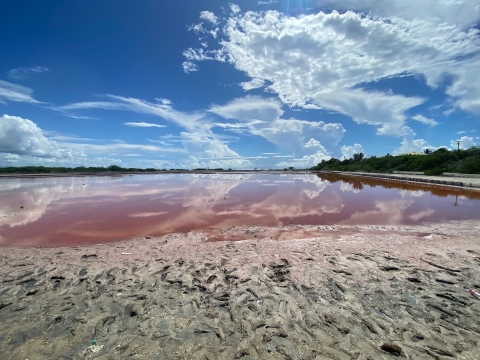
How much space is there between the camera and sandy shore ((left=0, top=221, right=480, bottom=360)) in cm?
269

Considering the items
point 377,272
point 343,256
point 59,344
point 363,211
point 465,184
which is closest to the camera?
point 59,344

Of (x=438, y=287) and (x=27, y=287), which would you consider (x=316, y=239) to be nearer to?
(x=438, y=287)

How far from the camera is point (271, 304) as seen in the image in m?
3.46

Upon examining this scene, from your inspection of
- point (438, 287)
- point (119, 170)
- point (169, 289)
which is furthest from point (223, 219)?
point (119, 170)

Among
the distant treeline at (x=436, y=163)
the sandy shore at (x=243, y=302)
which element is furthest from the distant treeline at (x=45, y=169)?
the distant treeline at (x=436, y=163)

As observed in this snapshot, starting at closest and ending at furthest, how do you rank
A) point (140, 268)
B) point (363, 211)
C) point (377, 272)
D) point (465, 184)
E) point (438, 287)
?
point (438, 287) → point (377, 272) → point (140, 268) → point (363, 211) → point (465, 184)

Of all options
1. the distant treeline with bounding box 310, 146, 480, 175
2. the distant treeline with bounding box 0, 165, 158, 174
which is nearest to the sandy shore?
the distant treeline with bounding box 310, 146, 480, 175

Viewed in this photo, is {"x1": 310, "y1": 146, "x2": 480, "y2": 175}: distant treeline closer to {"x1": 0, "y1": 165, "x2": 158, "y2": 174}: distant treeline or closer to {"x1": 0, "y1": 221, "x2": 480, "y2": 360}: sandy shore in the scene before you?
{"x1": 0, "y1": 221, "x2": 480, "y2": 360}: sandy shore

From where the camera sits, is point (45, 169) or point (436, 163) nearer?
point (436, 163)

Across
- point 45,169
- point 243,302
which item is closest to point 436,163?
point 243,302

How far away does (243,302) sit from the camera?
11.6 feet

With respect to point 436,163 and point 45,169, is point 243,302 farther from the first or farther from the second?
point 45,169

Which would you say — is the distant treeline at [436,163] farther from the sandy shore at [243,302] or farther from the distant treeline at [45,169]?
the distant treeline at [45,169]

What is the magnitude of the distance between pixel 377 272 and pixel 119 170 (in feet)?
288
